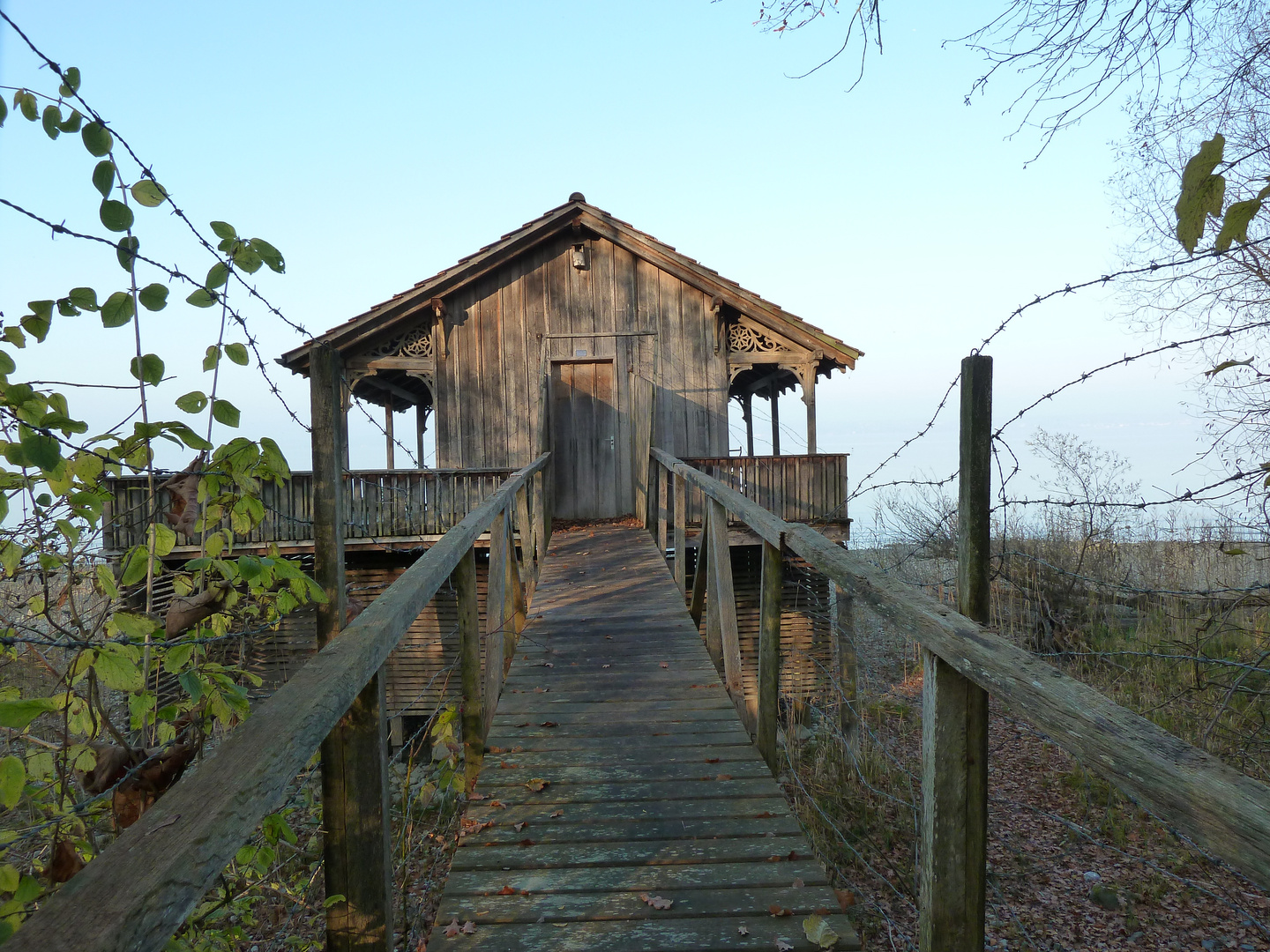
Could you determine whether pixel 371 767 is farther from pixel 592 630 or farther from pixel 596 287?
pixel 596 287

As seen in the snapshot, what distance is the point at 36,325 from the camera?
6.33 feet

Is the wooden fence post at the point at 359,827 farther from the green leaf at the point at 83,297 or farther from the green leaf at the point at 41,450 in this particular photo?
the green leaf at the point at 83,297

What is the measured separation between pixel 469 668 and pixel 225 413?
1743 mm

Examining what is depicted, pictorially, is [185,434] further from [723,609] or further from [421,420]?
[421,420]

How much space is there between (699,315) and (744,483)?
354 cm

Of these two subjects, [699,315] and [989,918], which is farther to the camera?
[699,315]

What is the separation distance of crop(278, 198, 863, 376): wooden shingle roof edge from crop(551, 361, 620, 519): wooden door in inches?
81.9

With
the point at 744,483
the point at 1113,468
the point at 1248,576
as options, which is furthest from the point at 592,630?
the point at 1113,468

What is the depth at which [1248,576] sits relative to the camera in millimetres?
11789

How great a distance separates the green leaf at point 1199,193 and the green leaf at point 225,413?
8.22 ft

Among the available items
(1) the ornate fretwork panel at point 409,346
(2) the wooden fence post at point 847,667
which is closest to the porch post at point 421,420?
(1) the ornate fretwork panel at point 409,346

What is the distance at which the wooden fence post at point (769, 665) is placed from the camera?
3496mm

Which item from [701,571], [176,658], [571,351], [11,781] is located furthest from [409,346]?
[11,781]

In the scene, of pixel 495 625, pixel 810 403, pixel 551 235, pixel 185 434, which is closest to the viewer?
pixel 185 434
